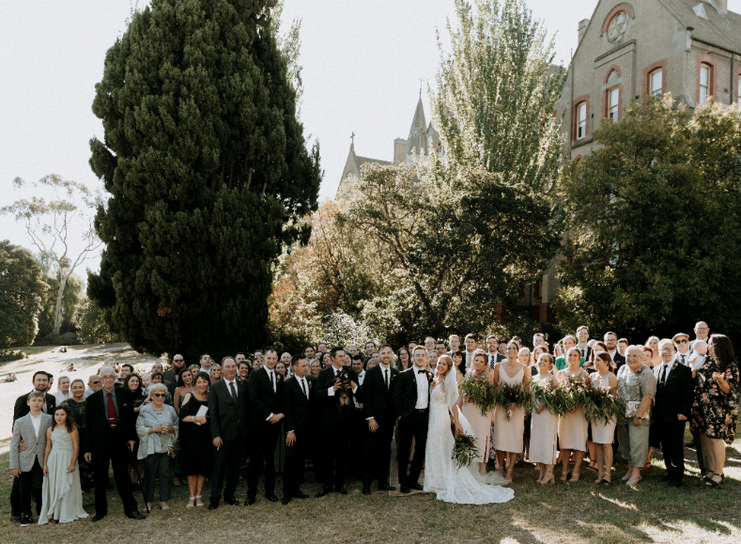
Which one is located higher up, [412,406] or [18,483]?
[412,406]

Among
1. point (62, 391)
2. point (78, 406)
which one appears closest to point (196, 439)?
point (78, 406)

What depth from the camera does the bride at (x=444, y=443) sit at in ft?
25.6

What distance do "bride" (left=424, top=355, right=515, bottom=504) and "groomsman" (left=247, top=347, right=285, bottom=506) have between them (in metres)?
2.24

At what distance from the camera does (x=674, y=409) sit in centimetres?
776

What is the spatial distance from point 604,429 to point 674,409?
990 mm

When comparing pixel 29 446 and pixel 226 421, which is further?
pixel 226 421

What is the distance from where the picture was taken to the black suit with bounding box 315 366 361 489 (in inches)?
328

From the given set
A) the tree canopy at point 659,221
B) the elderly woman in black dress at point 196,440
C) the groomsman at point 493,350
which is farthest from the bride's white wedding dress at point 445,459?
the tree canopy at point 659,221

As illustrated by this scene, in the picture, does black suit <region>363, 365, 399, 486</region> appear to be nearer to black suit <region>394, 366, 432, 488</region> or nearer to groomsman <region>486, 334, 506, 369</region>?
black suit <region>394, 366, 432, 488</region>

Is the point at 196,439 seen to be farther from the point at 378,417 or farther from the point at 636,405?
the point at 636,405

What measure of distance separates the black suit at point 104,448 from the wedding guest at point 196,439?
76cm

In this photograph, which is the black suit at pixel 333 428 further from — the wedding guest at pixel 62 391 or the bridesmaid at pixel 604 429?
the wedding guest at pixel 62 391

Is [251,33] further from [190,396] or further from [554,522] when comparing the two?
[554,522]

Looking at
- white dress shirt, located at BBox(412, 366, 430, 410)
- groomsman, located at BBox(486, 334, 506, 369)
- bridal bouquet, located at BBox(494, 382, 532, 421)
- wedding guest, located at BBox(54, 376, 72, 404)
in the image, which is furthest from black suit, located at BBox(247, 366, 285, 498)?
groomsman, located at BBox(486, 334, 506, 369)
